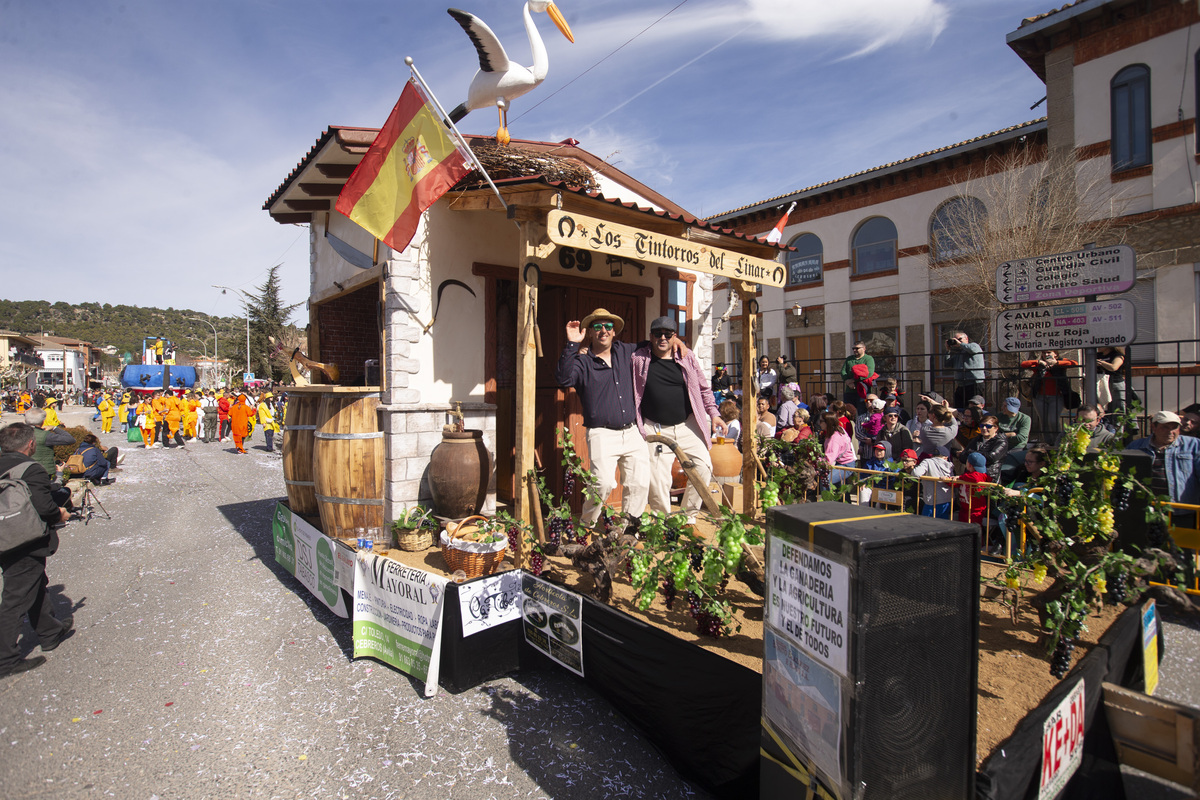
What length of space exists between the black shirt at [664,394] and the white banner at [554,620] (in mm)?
2089

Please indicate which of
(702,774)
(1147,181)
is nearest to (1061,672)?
(702,774)

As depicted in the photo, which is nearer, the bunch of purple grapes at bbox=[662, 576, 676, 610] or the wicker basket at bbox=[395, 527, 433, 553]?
the bunch of purple grapes at bbox=[662, 576, 676, 610]

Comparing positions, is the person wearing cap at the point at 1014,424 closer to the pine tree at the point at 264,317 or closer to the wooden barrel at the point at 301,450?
the wooden barrel at the point at 301,450

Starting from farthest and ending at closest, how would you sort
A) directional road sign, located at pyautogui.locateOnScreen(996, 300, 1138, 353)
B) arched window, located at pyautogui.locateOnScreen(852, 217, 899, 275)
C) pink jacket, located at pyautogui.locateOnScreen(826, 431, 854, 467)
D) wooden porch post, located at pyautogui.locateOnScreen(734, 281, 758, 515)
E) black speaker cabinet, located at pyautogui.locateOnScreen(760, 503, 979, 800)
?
arched window, located at pyautogui.locateOnScreen(852, 217, 899, 275), pink jacket, located at pyautogui.locateOnScreen(826, 431, 854, 467), wooden porch post, located at pyautogui.locateOnScreen(734, 281, 758, 515), directional road sign, located at pyautogui.locateOnScreen(996, 300, 1138, 353), black speaker cabinet, located at pyautogui.locateOnScreen(760, 503, 979, 800)

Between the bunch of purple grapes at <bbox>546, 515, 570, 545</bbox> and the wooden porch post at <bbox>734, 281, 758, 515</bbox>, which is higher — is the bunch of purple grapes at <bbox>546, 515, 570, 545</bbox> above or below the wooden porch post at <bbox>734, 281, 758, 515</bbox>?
below

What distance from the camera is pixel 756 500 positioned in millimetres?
5930

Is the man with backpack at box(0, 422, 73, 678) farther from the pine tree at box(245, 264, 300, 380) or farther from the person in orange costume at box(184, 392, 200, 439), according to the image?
the pine tree at box(245, 264, 300, 380)

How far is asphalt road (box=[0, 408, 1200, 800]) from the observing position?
3027 mm

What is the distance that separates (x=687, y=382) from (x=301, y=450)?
13.6 ft

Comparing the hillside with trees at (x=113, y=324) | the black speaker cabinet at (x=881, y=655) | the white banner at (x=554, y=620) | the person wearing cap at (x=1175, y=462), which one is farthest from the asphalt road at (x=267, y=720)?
the hillside with trees at (x=113, y=324)

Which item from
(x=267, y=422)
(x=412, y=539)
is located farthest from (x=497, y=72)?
(x=267, y=422)

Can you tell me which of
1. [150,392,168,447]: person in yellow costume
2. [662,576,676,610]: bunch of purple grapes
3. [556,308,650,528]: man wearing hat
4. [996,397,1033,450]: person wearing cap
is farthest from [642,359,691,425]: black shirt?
[150,392,168,447]: person in yellow costume

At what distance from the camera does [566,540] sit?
4.35 m

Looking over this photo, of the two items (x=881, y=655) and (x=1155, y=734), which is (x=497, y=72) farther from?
(x=1155, y=734)
